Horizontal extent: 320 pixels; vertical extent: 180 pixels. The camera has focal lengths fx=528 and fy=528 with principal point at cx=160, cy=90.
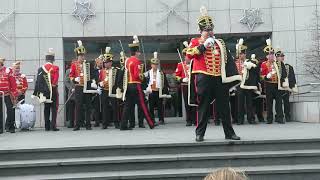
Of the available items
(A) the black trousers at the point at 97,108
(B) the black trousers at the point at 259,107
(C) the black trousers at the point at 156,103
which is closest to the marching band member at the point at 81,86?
(A) the black trousers at the point at 97,108

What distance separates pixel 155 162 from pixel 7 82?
6575 mm

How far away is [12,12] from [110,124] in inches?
189

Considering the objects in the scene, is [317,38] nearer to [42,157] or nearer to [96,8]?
[96,8]

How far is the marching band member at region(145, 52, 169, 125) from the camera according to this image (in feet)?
47.7

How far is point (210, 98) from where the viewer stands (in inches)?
352

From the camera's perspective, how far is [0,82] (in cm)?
1323

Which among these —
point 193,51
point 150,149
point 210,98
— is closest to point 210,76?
point 210,98

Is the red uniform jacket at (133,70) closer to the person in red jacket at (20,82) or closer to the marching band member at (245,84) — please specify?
the marching band member at (245,84)

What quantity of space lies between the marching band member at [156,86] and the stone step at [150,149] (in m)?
5.97

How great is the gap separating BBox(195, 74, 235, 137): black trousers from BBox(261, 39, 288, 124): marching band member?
5126mm

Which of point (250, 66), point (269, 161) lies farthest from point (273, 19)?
point (269, 161)

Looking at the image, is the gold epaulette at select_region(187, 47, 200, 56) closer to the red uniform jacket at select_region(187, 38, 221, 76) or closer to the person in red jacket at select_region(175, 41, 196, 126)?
the red uniform jacket at select_region(187, 38, 221, 76)

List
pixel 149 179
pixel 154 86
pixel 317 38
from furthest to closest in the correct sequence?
1. pixel 317 38
2. pixel 154 86
3. pixel 149 179

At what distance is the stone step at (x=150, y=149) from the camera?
8.34 meters
